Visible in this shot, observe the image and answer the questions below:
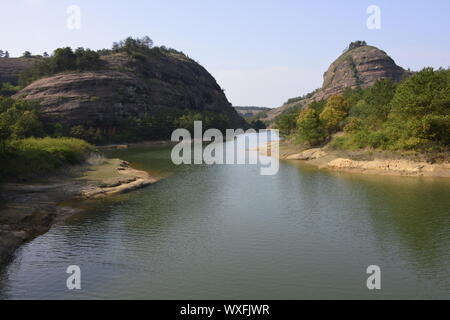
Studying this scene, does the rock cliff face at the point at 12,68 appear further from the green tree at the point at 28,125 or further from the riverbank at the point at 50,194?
the riverbank at the point at 50,194

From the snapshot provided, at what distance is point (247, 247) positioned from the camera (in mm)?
28219

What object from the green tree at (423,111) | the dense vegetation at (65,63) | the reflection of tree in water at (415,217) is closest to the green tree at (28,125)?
the dense vegetation at (65,63)

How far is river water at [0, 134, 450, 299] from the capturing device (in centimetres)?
2169

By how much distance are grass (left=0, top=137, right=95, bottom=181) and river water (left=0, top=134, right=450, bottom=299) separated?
11.2 m

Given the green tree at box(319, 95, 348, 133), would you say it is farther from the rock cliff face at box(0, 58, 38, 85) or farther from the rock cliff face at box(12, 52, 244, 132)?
the rock cliff face at box(0, 58, 38, 85)

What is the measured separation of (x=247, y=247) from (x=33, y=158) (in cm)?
3412

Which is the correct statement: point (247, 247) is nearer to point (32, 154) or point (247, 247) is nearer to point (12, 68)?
point (32, 154)

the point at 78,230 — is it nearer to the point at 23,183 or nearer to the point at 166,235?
the point at 166,235

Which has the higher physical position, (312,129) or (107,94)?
(107,94)

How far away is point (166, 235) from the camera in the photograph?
3134cm

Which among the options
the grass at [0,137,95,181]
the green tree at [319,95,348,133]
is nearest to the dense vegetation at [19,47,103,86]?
the grass at [0,137,95,181]

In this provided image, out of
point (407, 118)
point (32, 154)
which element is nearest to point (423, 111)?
point (407, 118)

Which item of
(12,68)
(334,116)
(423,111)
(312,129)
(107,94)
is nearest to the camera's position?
(423,111)

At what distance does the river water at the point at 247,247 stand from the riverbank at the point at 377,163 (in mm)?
8879
